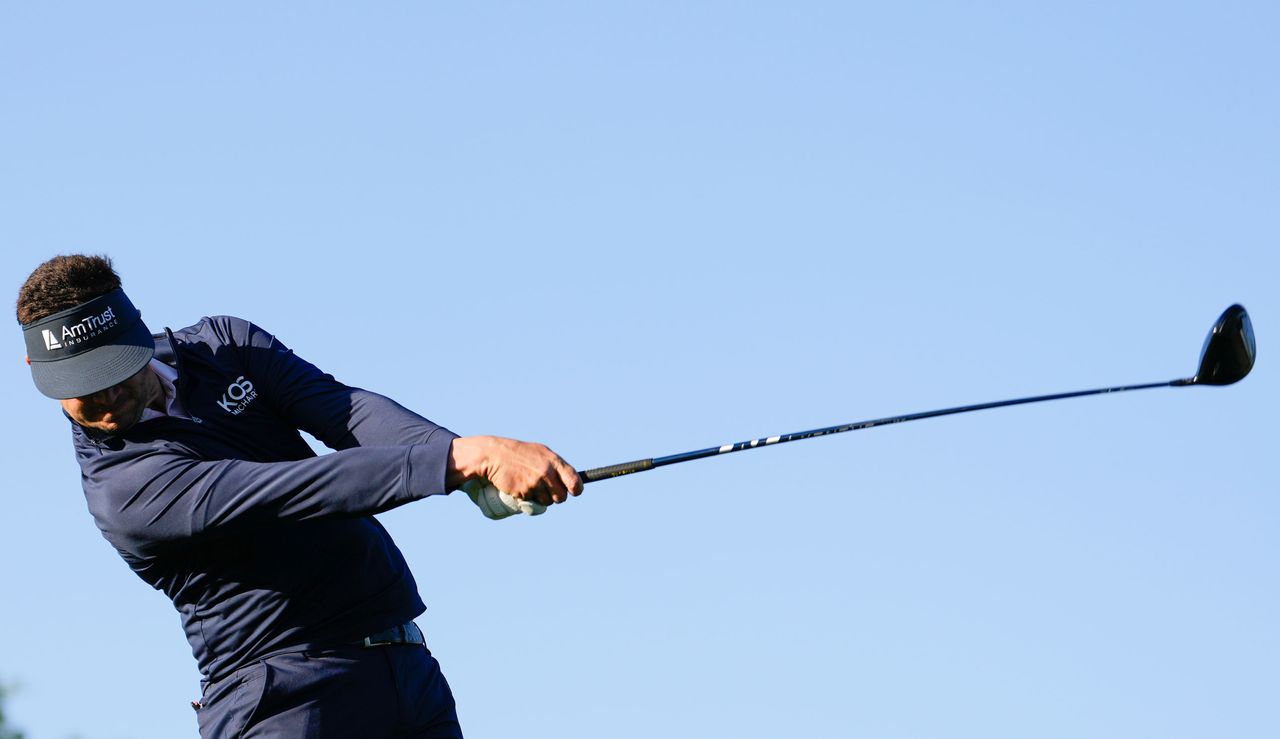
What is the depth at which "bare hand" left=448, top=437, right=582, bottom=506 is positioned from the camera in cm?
596

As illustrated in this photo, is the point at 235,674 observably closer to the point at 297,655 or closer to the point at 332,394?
the point at 297,655

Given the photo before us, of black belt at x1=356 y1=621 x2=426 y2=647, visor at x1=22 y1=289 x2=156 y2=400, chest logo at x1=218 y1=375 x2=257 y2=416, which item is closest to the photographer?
visor at x1=22 y1=289 x2=156 y2=400

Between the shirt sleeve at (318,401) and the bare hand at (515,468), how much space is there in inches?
24.4

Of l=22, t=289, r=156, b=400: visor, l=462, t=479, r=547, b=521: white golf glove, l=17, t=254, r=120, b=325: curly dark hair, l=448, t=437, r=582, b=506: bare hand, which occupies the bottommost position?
l=462, t=479, r=547, b=521: white golf glove

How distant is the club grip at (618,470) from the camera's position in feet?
20.4

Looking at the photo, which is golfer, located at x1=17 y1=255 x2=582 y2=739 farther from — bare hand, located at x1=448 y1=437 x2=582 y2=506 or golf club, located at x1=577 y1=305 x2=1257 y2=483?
golf club, located at x1=577 y1=305 x2=1257 y2=483

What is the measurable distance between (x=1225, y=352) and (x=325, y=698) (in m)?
3.85

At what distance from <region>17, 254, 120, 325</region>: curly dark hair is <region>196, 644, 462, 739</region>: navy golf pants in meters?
1.56

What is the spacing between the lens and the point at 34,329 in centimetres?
643

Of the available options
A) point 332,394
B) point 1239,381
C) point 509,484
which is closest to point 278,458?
point 332,394

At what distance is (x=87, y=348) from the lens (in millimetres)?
6277

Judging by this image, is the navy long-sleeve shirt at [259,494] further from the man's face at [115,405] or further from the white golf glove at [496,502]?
the white golf glove at [496,502]

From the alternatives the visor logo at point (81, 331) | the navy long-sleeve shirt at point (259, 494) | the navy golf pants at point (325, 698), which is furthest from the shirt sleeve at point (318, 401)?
the navy golf pants at point (325, 698)

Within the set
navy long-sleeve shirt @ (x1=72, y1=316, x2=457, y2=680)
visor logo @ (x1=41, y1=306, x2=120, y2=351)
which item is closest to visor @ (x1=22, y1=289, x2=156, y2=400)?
visor logo @ (x1=41, y1=306, x2=120, y2=351)
